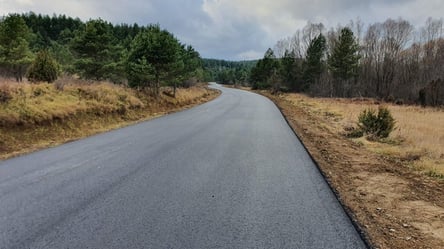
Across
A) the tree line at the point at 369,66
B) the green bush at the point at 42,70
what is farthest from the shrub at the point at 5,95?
the tree line at the point at 369,66

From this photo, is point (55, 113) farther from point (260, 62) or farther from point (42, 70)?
point (260, 62)

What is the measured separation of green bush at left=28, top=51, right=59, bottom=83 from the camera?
57.7ft

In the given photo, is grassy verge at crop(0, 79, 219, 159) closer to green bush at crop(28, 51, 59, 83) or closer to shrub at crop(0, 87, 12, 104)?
shrub at crop(0, 87, 12, 104)

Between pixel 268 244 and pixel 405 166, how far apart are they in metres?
6.04

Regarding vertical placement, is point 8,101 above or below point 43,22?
below

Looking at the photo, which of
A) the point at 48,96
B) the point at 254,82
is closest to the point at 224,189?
the point at 48,96

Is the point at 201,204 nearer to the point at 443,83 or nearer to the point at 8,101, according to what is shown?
the point at 8,101

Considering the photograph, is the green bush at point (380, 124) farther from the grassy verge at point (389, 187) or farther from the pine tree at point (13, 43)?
the pine tree at point (13, 43)

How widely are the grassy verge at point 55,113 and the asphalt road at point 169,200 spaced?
83.9 inches

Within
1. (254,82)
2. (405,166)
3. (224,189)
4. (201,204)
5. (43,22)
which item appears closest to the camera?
(201,204)

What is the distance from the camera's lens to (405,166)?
8.03 meters

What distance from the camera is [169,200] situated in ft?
16.2

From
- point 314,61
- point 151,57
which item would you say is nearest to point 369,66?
point 314,61

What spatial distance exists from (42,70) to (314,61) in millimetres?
51545
